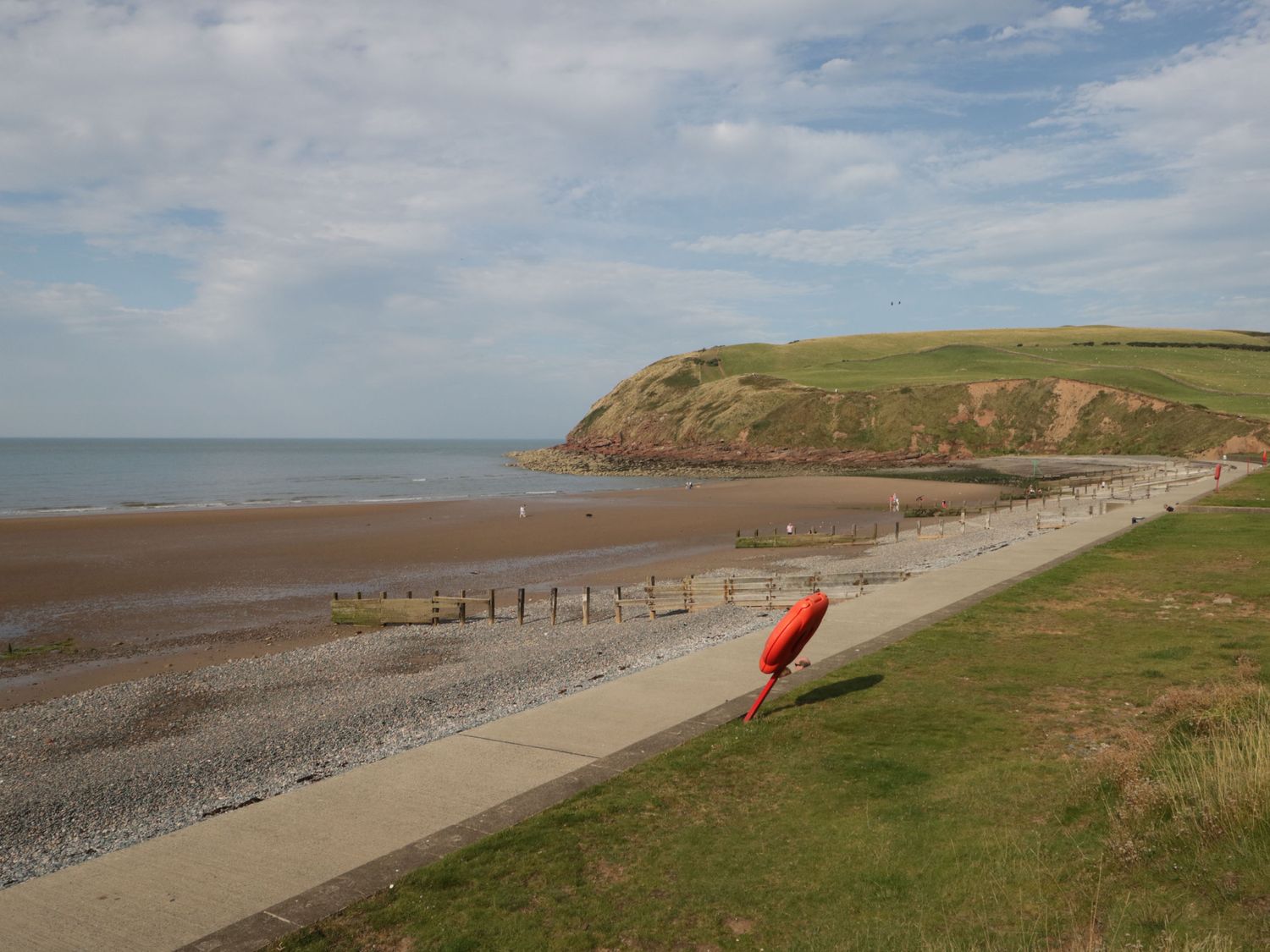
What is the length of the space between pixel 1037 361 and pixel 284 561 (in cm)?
13762

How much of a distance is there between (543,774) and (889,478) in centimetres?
8022

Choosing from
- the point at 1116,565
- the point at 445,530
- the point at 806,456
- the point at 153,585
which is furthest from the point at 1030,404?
the point at 153,585

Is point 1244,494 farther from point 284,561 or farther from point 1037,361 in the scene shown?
point 1037,361

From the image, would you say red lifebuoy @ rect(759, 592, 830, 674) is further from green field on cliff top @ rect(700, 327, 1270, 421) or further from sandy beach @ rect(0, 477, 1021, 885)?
green field on cliff top @ rect(700, 327, 1270, 421)

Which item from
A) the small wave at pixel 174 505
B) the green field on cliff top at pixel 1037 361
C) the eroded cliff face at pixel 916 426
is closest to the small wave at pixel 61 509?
the small wave at pixel 174 505

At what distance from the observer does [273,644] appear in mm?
22891

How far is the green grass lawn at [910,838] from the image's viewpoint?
234 inches

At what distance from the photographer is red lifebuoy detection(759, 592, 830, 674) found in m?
10.6

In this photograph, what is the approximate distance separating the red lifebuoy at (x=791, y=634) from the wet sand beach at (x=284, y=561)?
51.9ft

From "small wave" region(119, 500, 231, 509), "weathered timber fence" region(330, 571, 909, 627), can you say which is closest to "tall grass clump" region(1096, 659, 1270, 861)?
"weathered timber fence" region(330, 571, 909, 627)

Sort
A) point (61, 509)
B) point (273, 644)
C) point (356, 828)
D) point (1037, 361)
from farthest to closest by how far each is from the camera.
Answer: point (1037, 361), point (61, 509), point (273, 644), point (356, 828)

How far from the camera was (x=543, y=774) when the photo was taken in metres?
9.30

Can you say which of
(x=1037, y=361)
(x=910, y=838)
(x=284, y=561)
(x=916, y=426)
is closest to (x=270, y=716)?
(x=910, y=838)

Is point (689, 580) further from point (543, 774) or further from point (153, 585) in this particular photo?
point (153, 585)
